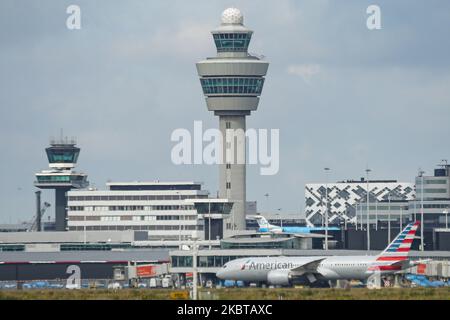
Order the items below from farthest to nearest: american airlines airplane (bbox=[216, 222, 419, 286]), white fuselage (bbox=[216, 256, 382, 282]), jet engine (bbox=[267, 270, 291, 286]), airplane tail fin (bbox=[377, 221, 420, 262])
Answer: jet engine (bbox=[267, 270, 291, 286])
white fuselage (bbox=[216, 256, 382, 282])
airplane tail fin (bbox=[377, 221, 420, 262])
american airlines airplane (bbox=[216, 222, 419, 286])

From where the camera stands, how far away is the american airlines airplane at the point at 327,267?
181250mm

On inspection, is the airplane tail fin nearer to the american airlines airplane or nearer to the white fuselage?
the american airlines airplane

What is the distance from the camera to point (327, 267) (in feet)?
615

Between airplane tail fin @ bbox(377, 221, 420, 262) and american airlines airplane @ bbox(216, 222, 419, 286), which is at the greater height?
airplane tail fin @ bbox(377, 221, 420, 262)

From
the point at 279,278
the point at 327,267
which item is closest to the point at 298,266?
the point at 279,278

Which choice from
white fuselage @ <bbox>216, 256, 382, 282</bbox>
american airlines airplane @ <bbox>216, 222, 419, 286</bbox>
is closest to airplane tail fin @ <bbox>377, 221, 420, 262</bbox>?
american airlines airplane @ <bbox>216, 222, 419, 286</bbox>

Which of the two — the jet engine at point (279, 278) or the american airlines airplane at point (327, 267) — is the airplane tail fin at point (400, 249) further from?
the jet engine at point (279, 278)

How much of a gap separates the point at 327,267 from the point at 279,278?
21.8ft

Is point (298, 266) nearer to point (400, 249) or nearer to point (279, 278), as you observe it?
point (279, 278)

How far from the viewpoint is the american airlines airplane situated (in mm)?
181250

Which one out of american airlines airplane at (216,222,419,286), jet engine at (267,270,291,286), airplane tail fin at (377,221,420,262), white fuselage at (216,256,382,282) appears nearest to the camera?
american airlines airplane at (216,222,419,286)
